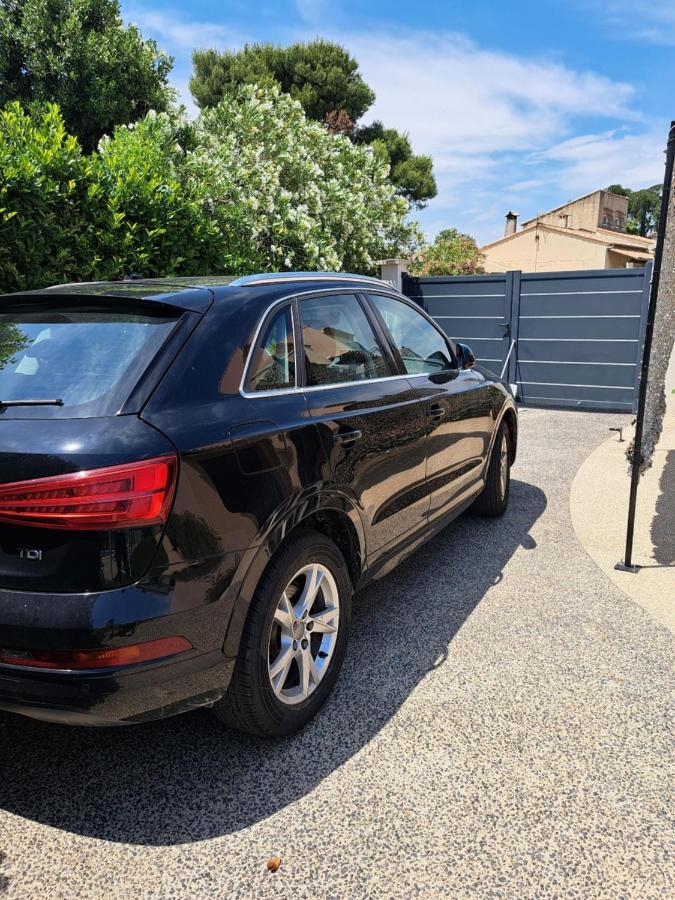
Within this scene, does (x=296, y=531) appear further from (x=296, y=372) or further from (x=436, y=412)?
(x=436, y=412)

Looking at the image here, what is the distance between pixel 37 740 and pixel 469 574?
8.78 feet

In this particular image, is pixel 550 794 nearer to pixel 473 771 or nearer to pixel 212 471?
pixel 473 771

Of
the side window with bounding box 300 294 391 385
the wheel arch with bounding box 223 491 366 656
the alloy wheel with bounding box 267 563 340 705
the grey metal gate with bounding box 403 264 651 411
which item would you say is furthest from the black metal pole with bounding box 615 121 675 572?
the grey metal gate with bounding box 403 264 651 411

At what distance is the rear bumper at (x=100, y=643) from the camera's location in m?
1.86

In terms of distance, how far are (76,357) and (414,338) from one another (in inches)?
90.6

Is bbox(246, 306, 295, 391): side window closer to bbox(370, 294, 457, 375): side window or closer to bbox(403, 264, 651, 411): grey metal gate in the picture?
bbox(370, 294, 457, 375): side window

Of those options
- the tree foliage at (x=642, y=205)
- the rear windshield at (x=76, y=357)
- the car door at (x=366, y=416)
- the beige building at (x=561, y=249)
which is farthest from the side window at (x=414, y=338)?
the tree foliage at (x=642, y=205)

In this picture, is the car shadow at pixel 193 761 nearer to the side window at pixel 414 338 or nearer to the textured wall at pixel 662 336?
the side window at pixel 414 338

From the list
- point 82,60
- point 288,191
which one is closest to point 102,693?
point 288,191

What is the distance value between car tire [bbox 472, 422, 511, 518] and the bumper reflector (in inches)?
137

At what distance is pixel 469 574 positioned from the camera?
4.25m

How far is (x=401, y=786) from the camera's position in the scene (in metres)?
2.32

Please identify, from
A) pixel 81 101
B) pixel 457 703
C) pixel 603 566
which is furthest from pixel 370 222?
pixel 457 703

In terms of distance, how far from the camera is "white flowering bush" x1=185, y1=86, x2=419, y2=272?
8.75 m
